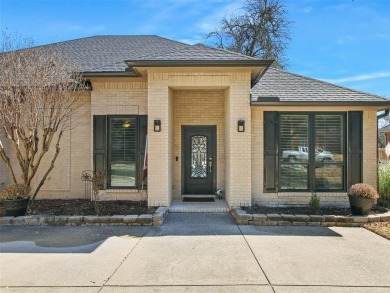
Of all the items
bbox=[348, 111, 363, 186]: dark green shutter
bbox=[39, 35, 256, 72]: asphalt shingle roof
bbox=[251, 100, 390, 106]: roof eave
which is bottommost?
bbox=[348, 111, 363, 186]: dark green shutter

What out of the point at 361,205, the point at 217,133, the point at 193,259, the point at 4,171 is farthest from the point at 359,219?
the point at 4,171

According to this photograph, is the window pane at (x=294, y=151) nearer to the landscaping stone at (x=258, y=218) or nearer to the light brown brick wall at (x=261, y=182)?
the light brown brick wall at (x=261, y=182)

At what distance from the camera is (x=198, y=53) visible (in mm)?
7816

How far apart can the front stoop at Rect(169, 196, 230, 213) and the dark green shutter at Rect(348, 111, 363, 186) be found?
3.64 meters

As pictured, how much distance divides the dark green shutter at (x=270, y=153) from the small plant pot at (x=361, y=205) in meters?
2.00

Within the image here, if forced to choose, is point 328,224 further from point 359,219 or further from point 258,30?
point 258,30

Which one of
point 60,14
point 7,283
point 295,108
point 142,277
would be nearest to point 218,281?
point 142,277

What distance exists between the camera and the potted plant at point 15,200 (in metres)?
7.07

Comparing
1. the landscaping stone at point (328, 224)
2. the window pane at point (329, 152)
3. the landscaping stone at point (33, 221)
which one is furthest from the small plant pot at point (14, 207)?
the window pane at point (329, 152)

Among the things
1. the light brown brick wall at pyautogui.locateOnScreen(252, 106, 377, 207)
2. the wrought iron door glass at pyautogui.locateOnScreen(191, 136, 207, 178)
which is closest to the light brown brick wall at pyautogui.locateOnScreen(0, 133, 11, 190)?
the wrought iron door glass at pyautogui.locateOnScreen(191, 136, 207, 178)

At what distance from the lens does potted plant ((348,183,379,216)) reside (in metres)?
7.09

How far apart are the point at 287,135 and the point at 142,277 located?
5880mm

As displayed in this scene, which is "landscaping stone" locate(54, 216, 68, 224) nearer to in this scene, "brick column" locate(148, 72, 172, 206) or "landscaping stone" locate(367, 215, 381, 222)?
"brick column" locate(148, 72, 172, 206)

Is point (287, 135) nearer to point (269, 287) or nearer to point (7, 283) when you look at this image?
point (269, 287)
